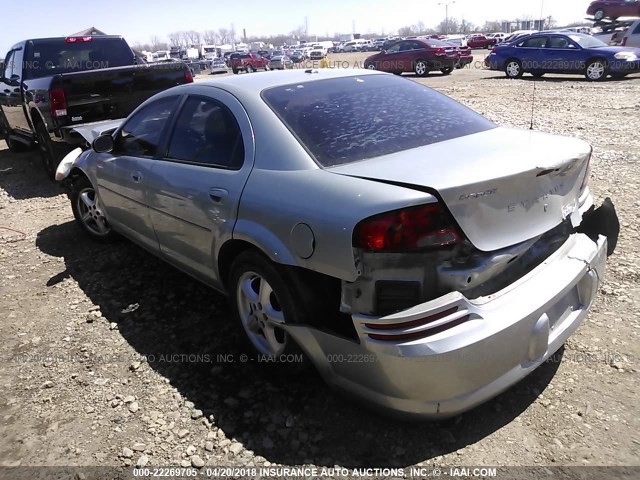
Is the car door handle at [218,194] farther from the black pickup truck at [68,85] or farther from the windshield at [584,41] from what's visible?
the windshield at [584,41]

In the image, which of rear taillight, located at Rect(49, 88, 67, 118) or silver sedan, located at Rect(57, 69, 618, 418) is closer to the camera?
silver sedan, located at Rect(57, 69, 618, 418)

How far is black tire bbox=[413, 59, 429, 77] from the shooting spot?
22.1 meters

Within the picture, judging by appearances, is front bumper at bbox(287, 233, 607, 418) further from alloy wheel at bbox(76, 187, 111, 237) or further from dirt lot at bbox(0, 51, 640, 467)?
alloy wheel at bbox(76, 187, 111, 237)

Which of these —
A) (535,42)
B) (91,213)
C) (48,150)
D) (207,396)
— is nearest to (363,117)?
(207,396)

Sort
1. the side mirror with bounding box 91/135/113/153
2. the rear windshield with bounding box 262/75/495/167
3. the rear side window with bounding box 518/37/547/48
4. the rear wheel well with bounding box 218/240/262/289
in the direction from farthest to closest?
the rear side window with bounding box 518/37/547/48 → the side mirror with bounding box 91/135/113/153 → the rear wheel well with bounding box 218/240/262/289 → the rear windshield with bounding box 262/75/495/167

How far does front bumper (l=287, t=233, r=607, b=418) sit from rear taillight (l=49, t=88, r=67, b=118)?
5672 millimetres

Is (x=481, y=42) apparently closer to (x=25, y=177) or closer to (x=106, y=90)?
(x=25, y=177)

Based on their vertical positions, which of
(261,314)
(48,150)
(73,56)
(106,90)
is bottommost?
(261,314)

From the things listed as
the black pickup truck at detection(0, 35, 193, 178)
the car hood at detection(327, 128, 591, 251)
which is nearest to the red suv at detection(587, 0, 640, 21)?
the black pickup truck at detection(0, 35, 193, 178)

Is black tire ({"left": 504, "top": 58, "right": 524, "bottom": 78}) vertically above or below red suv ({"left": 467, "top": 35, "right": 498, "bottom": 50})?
below

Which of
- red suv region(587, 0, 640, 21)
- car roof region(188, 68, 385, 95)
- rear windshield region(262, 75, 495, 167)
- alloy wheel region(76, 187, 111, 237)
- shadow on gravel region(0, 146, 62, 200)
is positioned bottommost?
shadow on gravel region(0, 146, 62, 200)

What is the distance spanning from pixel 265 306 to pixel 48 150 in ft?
20.3

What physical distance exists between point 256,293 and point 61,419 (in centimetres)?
124

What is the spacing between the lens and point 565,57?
664 inches
